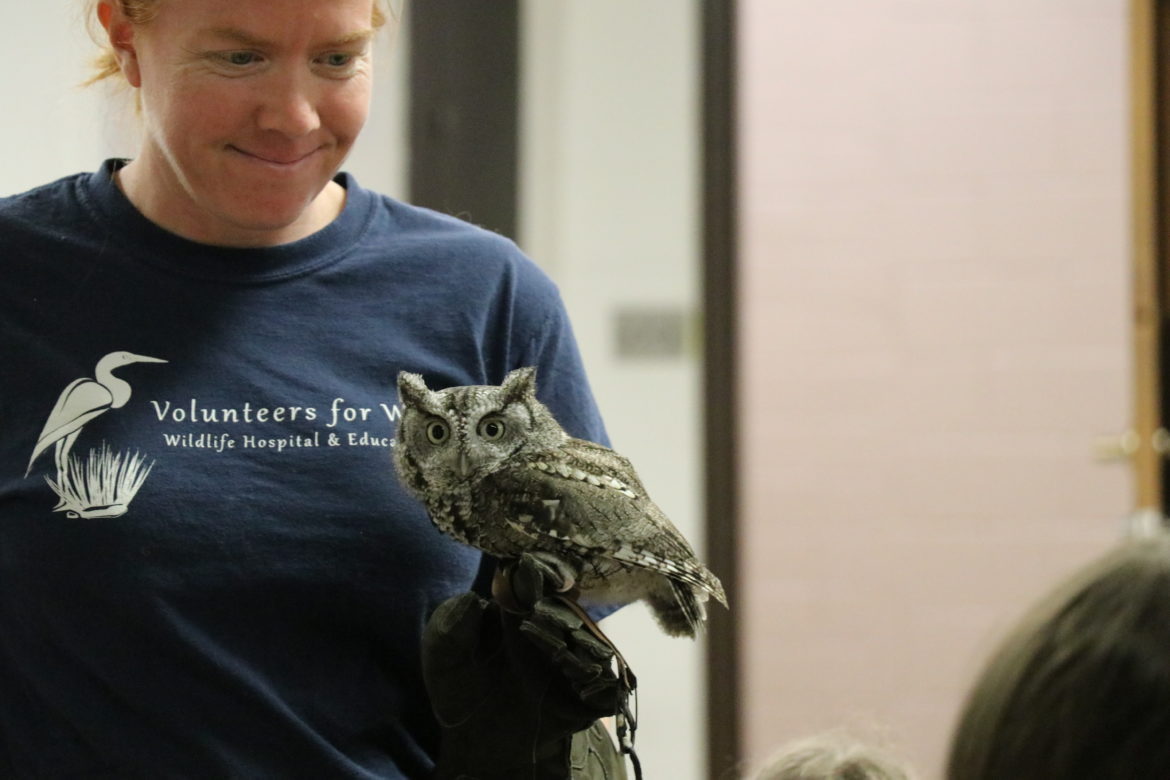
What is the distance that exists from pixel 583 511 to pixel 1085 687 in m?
0.46

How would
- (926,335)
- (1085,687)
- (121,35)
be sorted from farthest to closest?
(926,335), (121,35), (1085,687)

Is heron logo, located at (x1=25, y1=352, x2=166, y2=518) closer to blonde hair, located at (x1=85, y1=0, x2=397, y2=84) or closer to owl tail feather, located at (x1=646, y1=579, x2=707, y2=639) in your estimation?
blonde hair, located at (x1=85, y1=0, x2=397, y2=84)

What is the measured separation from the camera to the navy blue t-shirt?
96cm

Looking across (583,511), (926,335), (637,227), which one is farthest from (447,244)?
(926,335)

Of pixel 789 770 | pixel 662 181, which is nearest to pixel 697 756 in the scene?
pixel 662 181

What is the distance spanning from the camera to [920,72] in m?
2.54

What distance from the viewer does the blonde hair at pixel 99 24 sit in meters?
1.00

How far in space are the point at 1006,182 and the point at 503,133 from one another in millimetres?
1037

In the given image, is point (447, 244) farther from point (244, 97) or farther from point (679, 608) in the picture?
point (679, 608)

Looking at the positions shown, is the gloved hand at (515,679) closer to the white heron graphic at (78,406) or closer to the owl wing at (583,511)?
the owl wing at (583,511)

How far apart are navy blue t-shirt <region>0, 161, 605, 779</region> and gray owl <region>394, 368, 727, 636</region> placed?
0.06 meters

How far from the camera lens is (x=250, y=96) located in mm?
975

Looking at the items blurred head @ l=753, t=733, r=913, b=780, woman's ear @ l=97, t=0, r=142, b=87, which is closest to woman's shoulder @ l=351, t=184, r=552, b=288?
woman's ear @ l=97, t=0, r=142, b=87

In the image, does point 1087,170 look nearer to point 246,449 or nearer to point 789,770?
point 789,770
